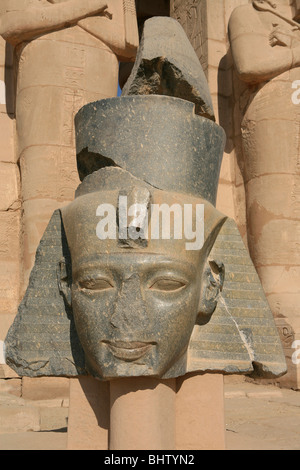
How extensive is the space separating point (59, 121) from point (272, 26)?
2429 millimetres

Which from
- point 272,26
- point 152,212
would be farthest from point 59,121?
point 152,212

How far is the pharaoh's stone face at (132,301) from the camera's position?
240 cm

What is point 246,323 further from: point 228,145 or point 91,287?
point 228,145

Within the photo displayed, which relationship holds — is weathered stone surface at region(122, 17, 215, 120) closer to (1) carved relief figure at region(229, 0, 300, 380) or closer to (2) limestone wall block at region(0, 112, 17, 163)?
(1) carved relief figure at region(229, 0, 300, 380)

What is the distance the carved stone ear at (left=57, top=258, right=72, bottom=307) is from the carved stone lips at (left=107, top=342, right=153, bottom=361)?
Result: 0.44 meters

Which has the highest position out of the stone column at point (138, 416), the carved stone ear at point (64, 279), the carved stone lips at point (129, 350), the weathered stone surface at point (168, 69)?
the weathered stone surface at point (168, 69)

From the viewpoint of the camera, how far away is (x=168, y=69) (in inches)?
115

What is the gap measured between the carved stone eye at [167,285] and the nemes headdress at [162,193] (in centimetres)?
30

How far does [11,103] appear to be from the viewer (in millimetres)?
6098

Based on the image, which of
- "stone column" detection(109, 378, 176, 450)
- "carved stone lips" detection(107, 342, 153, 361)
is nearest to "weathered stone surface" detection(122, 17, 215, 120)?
"carved stone lips" detection(107, 342, 153, 361)

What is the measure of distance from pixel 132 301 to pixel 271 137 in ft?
12.6

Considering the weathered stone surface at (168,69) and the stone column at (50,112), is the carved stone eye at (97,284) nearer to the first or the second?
the weathered stone surface at (168,69)

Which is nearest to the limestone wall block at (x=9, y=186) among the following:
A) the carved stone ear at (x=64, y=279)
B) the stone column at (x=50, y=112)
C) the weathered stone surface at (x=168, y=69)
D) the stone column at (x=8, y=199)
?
the stone column at (x=8, y=199)

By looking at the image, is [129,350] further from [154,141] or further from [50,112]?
[50,112]
